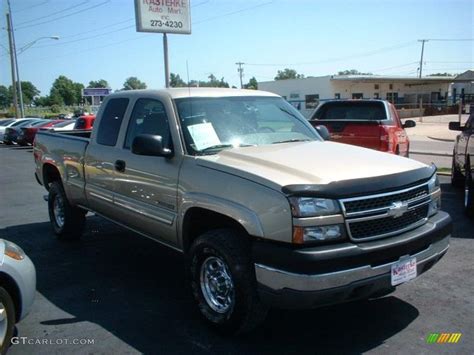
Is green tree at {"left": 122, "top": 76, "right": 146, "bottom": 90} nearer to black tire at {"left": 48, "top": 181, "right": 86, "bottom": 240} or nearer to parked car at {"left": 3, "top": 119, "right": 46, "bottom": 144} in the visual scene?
black tire at {"left": 48, "top": 181, "right": 86, "bottom": 240}

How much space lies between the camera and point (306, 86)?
2183 inches

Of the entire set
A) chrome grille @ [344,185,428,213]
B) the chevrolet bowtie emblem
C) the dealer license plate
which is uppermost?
chrome grille @ [344,185,428,213]

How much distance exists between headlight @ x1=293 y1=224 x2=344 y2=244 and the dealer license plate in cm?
52

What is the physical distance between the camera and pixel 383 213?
345 centimetres

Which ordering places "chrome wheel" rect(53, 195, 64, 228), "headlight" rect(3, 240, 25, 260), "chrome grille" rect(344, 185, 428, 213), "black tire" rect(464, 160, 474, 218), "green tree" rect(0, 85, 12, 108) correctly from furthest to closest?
"green tree" rect(0, 85, 12, 108), "black tire" rect(464, 160, 474, 218), "chrome wheel" rect(53, 195, 64, 228), "headlight" rect(3, 240, 25, 260), "chrome grille" rect(344, 185, 428, 213)

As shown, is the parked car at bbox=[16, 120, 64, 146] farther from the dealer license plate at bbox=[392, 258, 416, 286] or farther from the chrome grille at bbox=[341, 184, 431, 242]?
the dealer license plate at bbox=[392, 258, 416, 286]

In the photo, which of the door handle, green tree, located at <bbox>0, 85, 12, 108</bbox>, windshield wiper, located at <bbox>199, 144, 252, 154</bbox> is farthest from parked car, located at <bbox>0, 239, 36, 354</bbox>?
green tree, located at <bbox>0, 85, 12, 108</bbox>

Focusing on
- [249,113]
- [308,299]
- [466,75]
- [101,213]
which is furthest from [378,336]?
[466,75]

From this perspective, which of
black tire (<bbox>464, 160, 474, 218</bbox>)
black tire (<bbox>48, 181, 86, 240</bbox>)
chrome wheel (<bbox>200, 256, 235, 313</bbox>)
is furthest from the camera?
black tire (<bbox>464, 160, 474, 218</bbox>)

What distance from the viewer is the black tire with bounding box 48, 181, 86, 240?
656cm

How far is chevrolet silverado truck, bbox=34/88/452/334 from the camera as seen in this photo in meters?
3.24

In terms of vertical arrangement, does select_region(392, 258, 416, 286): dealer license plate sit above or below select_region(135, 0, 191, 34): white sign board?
below

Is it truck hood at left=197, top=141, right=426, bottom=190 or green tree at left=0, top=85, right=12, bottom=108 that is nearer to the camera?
truck hood at left=197, top=141, right=426, bottom=190

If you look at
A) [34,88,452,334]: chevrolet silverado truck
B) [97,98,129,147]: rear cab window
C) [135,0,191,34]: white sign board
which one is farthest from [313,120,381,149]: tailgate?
[135,0,191,34]: white sign board
